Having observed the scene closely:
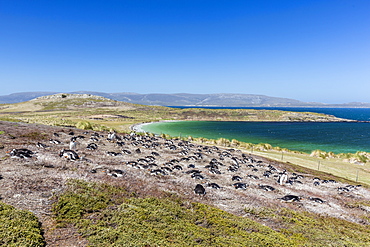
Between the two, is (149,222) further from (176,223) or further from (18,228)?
(18,228)

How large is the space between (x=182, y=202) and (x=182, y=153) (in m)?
18.9

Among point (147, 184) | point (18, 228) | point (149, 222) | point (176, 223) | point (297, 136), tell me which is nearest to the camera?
point (18, 228)

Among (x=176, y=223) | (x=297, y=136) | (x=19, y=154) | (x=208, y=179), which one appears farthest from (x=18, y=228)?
(x=297, y=136)

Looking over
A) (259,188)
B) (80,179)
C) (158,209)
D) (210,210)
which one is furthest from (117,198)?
(259,188)

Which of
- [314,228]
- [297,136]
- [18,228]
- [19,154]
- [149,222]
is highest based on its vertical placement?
[19,154]

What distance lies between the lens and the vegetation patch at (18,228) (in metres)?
8.45

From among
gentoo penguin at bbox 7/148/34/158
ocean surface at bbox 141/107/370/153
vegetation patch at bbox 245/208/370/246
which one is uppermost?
gentoo penguin at bbox 7/148/34/158

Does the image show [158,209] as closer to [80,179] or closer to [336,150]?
[80,179]

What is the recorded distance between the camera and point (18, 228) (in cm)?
923

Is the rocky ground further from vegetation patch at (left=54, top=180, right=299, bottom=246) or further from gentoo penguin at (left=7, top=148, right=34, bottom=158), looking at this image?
vegetation patch at (left=54, top=180, right=299, bottom=246)

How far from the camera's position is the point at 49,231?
9.78 metres

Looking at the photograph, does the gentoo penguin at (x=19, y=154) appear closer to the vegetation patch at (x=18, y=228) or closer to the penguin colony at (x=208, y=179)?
the penguin colony at (x=208, y=179)

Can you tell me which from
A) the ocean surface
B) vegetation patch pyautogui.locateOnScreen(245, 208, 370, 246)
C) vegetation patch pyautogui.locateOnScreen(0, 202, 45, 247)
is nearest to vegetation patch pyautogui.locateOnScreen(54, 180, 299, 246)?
vegetation patch pyautogui.locateOnScreen(0, 202, 45, 247)

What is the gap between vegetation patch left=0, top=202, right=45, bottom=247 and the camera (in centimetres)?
845
